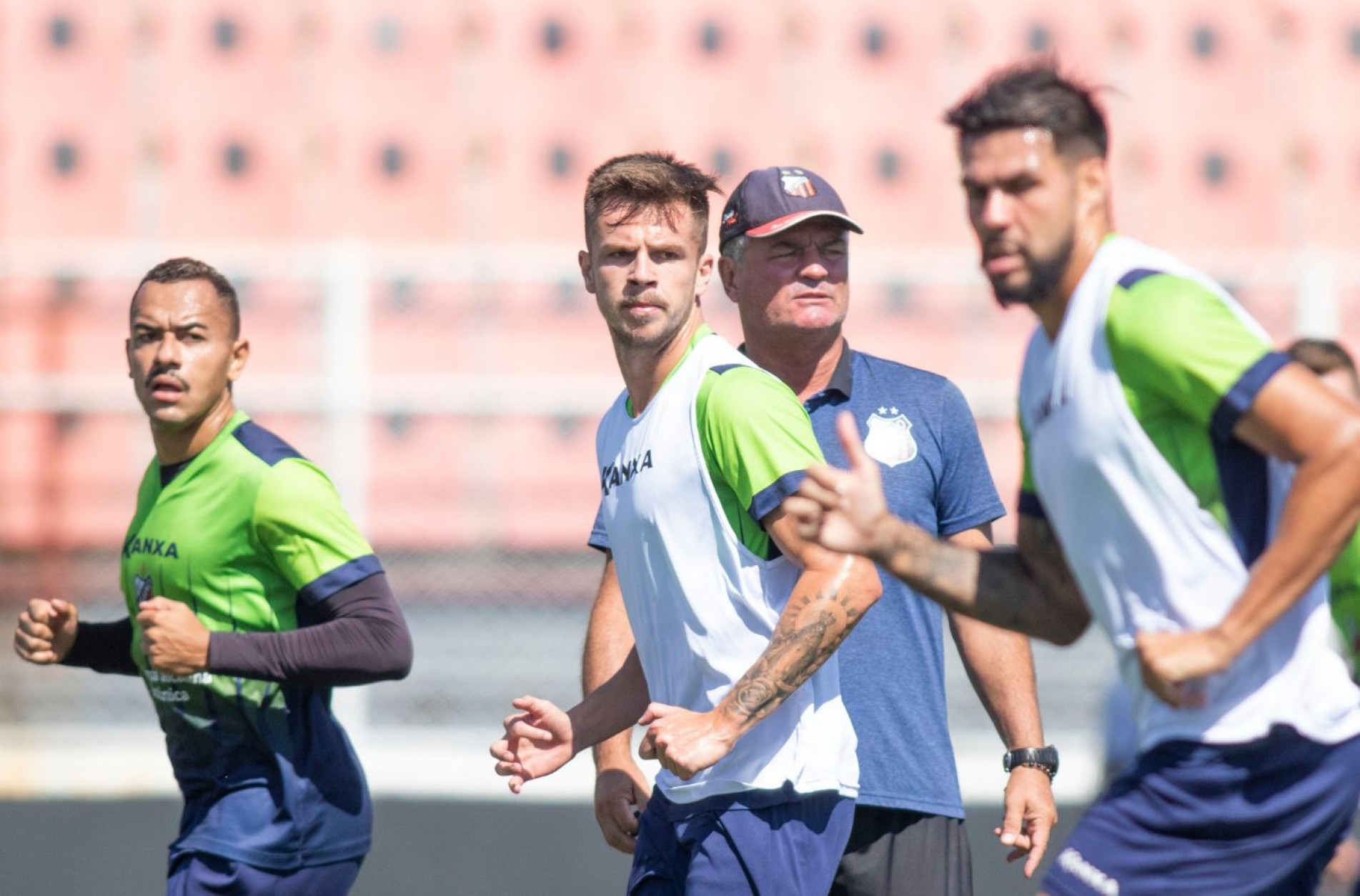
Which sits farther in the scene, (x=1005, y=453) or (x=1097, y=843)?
(x=1005, y=453)

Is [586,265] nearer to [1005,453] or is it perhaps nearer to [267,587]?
[267,587]

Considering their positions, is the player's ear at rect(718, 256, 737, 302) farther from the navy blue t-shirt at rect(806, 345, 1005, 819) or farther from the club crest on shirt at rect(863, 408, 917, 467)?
A: the club crest on shirt at rect(863, 408, 917, 467)

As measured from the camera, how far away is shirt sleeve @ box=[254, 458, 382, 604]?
13.4 ft

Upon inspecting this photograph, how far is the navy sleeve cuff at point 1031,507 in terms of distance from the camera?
323cm

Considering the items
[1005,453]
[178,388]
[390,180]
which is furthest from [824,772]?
[390,180]

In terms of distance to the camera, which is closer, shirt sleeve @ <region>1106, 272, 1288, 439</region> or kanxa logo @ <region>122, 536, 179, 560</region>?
shirt sleeve @ <region>1106, 272, 1288, 439</region>

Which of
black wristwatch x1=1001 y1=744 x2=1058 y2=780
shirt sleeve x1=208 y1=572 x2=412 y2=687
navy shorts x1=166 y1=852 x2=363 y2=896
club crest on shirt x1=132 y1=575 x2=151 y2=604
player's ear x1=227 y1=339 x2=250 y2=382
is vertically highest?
player's ear x1=227 y1=339 x2=250 y2=382

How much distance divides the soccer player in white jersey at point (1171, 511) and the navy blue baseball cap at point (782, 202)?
1.25m

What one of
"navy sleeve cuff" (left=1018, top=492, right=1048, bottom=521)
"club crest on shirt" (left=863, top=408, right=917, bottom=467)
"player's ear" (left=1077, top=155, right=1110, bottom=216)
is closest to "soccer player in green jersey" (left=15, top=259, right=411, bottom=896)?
"club crest on shirt" (left=863, top=408, right=917, bottom=467)

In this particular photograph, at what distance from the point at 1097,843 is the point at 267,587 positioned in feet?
7.09

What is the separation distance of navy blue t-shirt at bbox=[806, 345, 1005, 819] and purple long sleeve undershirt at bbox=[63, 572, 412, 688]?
1.08 m

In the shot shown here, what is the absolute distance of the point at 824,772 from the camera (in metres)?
3.56

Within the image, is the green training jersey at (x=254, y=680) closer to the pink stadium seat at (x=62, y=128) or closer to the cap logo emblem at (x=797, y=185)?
the cap logo emblem at (x=797, y=185)

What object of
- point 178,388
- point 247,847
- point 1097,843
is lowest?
point 247,847
